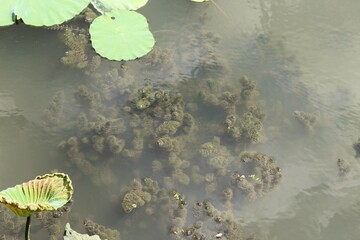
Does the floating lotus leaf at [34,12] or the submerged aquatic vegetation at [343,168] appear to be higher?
the floating lotus leaf at [34,12]

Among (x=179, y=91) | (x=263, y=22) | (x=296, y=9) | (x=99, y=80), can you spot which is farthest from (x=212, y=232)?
(x=296, y=9)

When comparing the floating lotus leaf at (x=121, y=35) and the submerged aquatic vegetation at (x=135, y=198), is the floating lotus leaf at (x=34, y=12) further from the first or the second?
the submerged aquatic vegetation at (x=135, y=198)

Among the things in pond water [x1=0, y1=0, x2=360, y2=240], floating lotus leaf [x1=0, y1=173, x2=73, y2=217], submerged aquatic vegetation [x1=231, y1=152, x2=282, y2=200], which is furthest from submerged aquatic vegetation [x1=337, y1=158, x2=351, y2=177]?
floating lotus leaf [x1=0, y1=173, x2=73, y2=217]

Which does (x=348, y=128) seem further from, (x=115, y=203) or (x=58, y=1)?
(x=58, y=1)

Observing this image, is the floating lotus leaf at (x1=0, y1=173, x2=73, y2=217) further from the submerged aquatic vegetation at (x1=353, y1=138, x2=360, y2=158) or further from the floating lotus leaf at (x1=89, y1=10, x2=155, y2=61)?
the submerged aquatic vegetation at (x1=353, y1=138, x2=360, y2=158)

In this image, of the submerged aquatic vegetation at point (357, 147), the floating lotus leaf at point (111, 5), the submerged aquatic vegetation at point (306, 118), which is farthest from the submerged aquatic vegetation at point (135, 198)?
the submerged aquatic vegetation at point (357, 147)

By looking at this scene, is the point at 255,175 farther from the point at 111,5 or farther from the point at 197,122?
the point at 111,5
